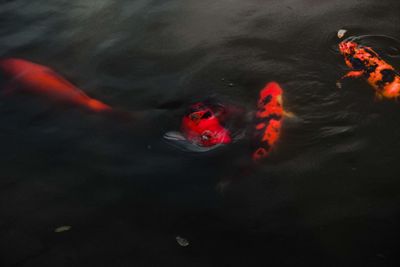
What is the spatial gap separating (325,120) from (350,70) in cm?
81

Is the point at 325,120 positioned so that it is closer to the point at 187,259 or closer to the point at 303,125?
the point at 303,125

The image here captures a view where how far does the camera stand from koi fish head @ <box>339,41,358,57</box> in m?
4.25

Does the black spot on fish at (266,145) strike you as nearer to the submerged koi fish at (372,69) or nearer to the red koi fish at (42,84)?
the submerged koi fish at (372,69)

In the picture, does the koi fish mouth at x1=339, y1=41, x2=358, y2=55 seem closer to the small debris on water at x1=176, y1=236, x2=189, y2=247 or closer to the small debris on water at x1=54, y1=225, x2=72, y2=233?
the small debris on water at x1=176, y1=236, x2=189, y2=247

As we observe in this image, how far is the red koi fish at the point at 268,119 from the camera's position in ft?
11.8

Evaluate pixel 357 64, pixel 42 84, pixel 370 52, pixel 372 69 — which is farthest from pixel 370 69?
pixel 42 84

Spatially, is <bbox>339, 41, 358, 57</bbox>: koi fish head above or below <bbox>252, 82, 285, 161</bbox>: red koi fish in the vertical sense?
above

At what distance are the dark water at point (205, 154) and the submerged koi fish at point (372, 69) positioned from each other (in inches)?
4.4

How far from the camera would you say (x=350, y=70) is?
4.16 metres

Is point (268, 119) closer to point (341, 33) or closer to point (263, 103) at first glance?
point (263, 103)

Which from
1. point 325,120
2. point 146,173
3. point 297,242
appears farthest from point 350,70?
point 146,173

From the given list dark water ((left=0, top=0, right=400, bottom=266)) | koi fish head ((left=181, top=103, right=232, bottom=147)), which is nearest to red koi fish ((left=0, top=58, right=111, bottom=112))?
dark water ((left=0, top=0, right=400, bottom=266))

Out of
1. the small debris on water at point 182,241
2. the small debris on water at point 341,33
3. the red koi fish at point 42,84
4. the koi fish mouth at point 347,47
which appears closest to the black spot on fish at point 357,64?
the koi fish mouth at point 347,47

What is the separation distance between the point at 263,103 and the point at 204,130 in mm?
671
